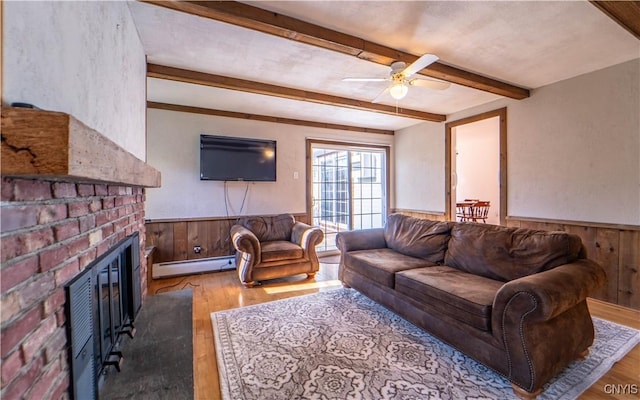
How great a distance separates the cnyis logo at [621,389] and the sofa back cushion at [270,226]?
3.36 m

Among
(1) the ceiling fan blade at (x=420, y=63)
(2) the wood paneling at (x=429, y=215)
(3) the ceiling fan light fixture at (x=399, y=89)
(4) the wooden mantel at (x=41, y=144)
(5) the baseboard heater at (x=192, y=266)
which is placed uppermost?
(1) the ceiling fan blade at (x=420, y=63)

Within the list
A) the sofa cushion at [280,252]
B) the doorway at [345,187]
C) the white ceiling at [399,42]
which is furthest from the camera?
the doorway at [345,187]

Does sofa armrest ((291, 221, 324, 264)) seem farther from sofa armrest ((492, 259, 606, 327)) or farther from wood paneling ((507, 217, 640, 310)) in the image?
wood paneling ((507, 217, 640, 310))

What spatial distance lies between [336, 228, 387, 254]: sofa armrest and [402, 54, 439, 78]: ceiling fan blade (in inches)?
71.6

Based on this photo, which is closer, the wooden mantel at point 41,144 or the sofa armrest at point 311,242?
the wooden mantel at point 41,144

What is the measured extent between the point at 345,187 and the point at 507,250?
3.28 m

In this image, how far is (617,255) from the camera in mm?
2773

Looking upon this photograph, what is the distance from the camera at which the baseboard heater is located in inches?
148

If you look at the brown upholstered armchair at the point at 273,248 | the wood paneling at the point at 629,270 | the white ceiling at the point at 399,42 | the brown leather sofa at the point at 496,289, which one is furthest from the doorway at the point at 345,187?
the wood paneling at the point at 629,270

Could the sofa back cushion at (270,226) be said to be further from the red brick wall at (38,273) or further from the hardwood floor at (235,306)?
the red brick wall at (38,273)

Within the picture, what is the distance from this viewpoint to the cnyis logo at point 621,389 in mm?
1602

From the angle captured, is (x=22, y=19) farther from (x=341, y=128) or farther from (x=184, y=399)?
(x=341, y=128)

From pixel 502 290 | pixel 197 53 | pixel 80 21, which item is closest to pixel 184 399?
pixel 80 21

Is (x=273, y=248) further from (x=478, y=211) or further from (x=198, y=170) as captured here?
(x=478, y=211)
